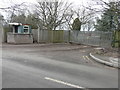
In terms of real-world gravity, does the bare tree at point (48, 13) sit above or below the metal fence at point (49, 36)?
above

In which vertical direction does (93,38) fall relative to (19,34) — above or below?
below

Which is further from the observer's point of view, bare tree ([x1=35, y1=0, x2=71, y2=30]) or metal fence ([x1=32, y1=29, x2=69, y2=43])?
bare tree ([x1=35, y1=0, x2=71, y2=30])

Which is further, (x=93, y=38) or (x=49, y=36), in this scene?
(x=49, y=36)

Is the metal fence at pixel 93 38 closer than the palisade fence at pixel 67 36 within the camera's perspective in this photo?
Yes

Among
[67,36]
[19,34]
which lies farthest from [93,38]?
[19,34]

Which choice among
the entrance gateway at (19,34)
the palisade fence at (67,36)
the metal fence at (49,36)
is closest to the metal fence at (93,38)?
the palisade fence at (67,36)

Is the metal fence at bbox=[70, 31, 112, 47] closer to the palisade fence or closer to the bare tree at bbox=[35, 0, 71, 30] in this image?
the palisade fence

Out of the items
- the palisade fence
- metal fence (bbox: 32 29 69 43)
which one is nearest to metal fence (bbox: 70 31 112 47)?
the palisade fence

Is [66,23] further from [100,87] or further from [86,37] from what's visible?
[100,87]

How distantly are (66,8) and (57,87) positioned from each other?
106ft

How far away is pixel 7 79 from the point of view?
20.1 ft

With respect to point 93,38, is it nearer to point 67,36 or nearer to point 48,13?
point 67,36

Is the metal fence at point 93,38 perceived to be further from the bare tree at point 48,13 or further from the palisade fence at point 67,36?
the bare tree at point 48,13

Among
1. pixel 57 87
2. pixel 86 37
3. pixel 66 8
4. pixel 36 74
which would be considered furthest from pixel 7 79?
pixel 66 8
